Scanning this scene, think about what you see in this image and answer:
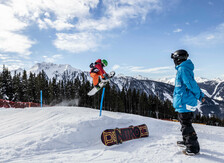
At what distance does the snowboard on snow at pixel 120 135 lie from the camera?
14.9 ft

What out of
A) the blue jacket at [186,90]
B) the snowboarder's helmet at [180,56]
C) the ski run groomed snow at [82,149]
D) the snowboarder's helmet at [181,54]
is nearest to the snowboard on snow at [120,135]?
the ski run groomed snow at [82,149]

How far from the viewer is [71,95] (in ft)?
197

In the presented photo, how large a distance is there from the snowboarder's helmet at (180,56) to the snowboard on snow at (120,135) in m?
2.72

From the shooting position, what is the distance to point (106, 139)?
178 inches

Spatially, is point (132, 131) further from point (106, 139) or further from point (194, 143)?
point (194, 143)

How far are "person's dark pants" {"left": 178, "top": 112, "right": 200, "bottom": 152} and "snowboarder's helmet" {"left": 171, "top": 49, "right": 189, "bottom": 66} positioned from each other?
143 cm

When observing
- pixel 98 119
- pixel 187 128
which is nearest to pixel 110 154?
pixel 187 128

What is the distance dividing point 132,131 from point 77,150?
204 centimetres

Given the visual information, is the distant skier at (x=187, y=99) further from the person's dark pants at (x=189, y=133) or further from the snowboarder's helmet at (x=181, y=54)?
the snowboarder's helmet at (x=181, y=54)

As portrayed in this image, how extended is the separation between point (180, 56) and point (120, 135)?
299cm

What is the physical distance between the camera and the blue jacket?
147 inches

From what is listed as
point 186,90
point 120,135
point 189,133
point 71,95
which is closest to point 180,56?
point 186,90

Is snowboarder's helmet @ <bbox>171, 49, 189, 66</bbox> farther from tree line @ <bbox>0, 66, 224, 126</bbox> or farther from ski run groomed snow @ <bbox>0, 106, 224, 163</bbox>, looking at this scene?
tree line @ <bbox>0, 66, 224, 126</bbox>

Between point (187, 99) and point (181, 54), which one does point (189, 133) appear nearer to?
point (187, 99)
